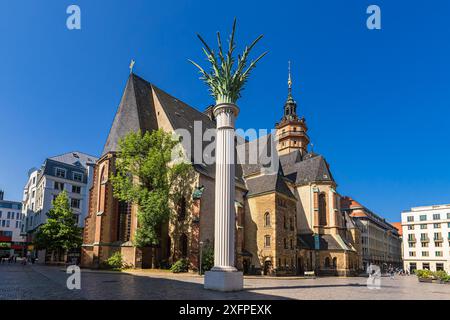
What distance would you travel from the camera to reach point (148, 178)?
34.8 m

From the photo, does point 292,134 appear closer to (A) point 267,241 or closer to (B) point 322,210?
(B) point 322,210

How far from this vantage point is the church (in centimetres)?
3447

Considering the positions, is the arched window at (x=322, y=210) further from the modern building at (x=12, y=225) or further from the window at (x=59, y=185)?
the modern building at (x=12, y=225)

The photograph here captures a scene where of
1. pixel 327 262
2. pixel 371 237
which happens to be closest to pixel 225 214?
pixel 327 262

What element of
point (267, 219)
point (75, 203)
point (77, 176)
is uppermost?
point (77, 176)

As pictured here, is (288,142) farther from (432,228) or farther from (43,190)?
(432,228)

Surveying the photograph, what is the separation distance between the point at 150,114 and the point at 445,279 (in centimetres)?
3712

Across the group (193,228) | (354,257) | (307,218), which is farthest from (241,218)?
(354,257)

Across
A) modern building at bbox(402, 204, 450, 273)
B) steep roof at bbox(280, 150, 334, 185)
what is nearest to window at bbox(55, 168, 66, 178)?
steep roof at bbox(280, 150, 334, 185)

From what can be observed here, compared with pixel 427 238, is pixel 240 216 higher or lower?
higher

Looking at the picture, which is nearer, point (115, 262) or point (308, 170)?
point (115, 262)

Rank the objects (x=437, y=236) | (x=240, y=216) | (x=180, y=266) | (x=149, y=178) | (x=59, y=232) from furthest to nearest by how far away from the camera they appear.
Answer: (x=437, y=236) < (x=59, y=232) < (x=240, y=216) < (x=149, y=178) < (x=180, y=266)

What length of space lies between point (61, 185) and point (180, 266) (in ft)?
129

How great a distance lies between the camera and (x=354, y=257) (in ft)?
164
